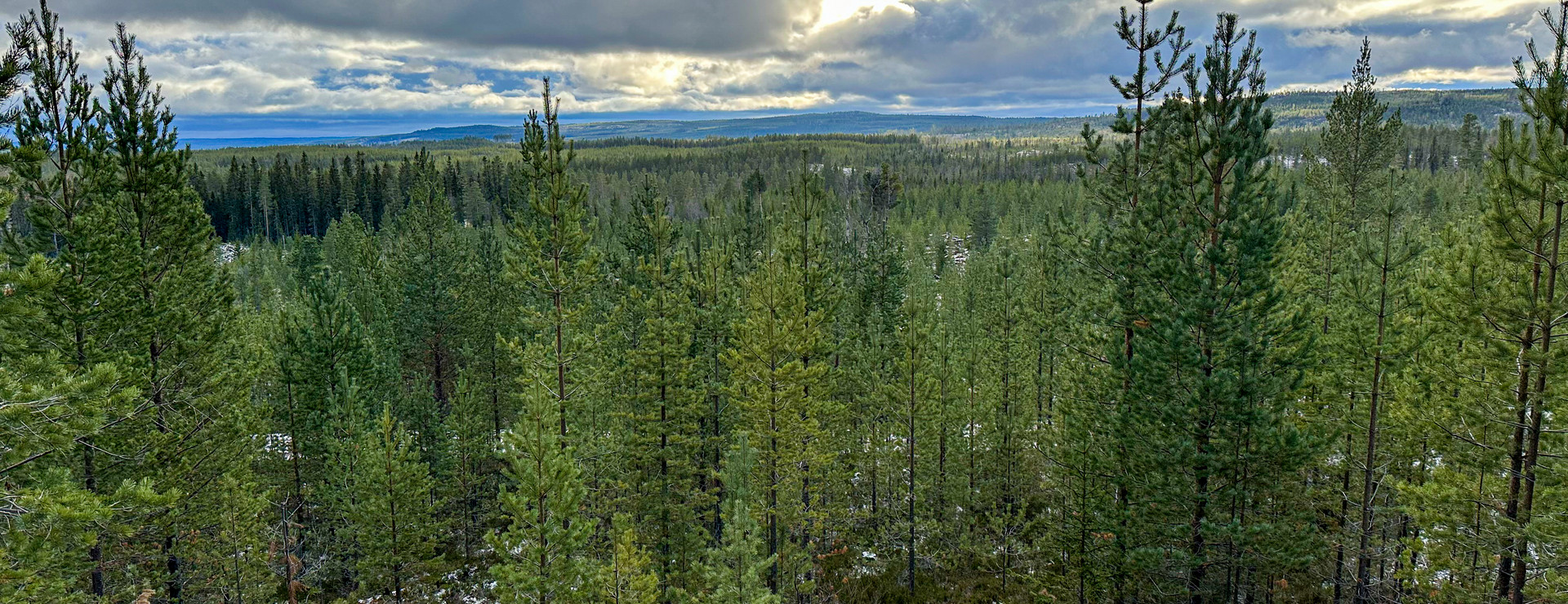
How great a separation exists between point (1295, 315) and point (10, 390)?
1861 centimetres

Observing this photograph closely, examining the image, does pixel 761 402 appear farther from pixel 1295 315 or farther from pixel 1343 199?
pixel 1343 199

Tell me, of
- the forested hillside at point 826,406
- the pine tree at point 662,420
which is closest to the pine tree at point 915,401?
the forested hillside at point 826,406

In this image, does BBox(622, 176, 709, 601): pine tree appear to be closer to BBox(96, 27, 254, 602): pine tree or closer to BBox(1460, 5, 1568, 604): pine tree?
BBox(96, 27, 254, 602): pine tree

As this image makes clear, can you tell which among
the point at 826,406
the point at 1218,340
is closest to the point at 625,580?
the point at 826,406

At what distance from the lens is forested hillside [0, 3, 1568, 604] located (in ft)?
40.6

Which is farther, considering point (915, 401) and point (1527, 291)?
point (915, 401)

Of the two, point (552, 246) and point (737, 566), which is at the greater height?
point (552, 246)

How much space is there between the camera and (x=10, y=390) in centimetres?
728

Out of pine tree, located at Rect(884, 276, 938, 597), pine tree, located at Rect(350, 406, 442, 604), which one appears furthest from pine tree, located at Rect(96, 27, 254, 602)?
pine tree, located at Rect(884, 276, 938, 597)

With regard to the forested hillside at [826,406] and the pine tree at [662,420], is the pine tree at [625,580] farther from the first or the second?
the pine tree at [662,420]

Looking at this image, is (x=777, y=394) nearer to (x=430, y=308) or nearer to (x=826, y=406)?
(x=826, y=406)

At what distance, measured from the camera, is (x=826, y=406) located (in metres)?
22.8

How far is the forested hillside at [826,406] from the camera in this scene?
40.6 feet

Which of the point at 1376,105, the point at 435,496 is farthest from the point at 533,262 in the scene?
the point at 1376,105
